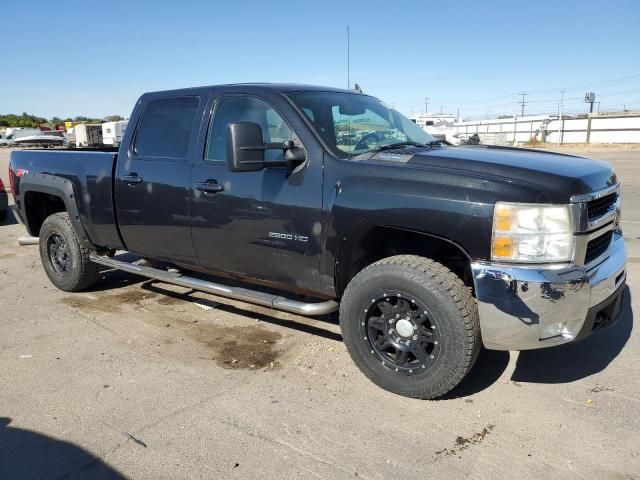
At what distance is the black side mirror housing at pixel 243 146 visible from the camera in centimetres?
337

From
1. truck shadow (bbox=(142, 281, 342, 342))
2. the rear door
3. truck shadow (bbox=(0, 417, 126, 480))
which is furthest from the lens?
truck shadow (bbox=(142, 281, 342, 342))

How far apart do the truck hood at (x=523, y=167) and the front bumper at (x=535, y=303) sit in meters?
0.42

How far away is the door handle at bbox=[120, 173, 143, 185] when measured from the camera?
451 cm

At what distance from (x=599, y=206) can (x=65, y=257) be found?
5018 millimetres

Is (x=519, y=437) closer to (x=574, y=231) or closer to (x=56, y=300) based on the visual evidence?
(x=574, y=231)

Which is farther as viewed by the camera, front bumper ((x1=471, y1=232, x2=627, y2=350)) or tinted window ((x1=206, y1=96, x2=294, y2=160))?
tinted window ((x1=206, y1=96, x2=294, y2=160))

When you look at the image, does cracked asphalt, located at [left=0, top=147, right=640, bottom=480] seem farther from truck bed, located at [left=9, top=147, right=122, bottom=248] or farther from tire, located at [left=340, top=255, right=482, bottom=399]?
truck bed, located at [left=9, top=147, right=122, bottom=248]

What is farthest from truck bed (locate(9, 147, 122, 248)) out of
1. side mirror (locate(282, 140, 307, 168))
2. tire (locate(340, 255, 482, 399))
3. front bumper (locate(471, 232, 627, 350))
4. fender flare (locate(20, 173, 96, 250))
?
front bumper (locate(471, 232, 627, 350))

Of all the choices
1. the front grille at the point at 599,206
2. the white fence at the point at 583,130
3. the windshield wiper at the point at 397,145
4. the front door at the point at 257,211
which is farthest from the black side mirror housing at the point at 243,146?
the white fence at the point at 583,130

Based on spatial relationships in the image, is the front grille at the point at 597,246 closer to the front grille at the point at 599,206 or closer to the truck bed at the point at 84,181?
the front grille at the point at 599,206

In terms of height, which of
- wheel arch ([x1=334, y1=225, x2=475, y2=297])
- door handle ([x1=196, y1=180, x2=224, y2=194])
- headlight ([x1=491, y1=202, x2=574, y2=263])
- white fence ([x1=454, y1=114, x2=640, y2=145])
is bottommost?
white fence ([x1=454, y1=114, x2=640, y2=145])

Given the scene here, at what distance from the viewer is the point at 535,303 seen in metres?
2.82

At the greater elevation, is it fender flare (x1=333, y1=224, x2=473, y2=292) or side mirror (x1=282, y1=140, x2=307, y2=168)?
side mirror (x1=282, y1=140, x2=307, y2=168)

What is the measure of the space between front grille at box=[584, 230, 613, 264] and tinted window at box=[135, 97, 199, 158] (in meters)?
2.96
